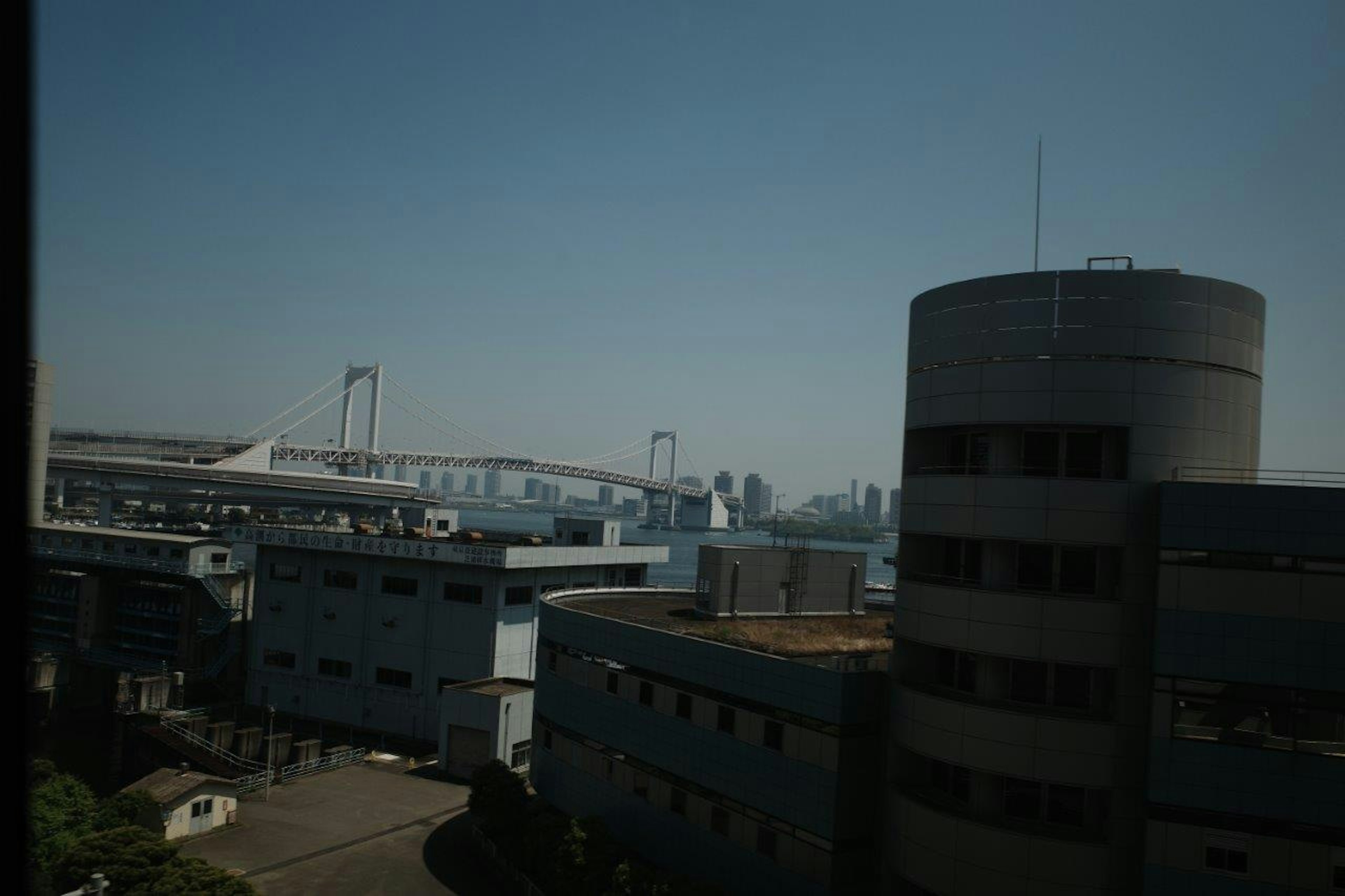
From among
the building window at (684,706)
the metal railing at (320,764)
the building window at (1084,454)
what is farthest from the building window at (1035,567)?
the metal railing at (320,764)

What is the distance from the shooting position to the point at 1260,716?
41.8 feet

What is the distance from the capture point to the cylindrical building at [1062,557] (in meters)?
13.8

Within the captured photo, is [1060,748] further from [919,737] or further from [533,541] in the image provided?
[533,541]

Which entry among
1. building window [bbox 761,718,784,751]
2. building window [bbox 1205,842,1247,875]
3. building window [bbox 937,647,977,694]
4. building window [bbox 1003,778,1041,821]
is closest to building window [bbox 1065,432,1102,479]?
building window [bbox 937,647,977,694]

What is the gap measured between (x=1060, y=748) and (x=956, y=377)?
5.78 m

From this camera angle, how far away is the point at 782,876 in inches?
672

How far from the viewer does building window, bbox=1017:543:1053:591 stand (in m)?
14.4

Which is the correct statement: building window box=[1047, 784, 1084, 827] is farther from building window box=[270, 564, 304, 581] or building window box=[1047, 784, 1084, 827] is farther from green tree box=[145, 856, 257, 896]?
building window box=[270, 564, 304, 581]

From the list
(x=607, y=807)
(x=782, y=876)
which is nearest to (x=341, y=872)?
(x=607, y=807)

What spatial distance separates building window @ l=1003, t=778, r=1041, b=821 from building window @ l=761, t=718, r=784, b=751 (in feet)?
13.6

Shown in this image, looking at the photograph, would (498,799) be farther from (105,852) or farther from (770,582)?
(770,582)

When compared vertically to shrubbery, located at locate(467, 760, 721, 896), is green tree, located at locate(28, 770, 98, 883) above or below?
below

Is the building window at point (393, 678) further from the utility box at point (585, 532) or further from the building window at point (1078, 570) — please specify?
the building window at point (1078, 570)

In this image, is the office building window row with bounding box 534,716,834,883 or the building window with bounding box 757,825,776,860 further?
the building window with bounding box 757,825,776,860
